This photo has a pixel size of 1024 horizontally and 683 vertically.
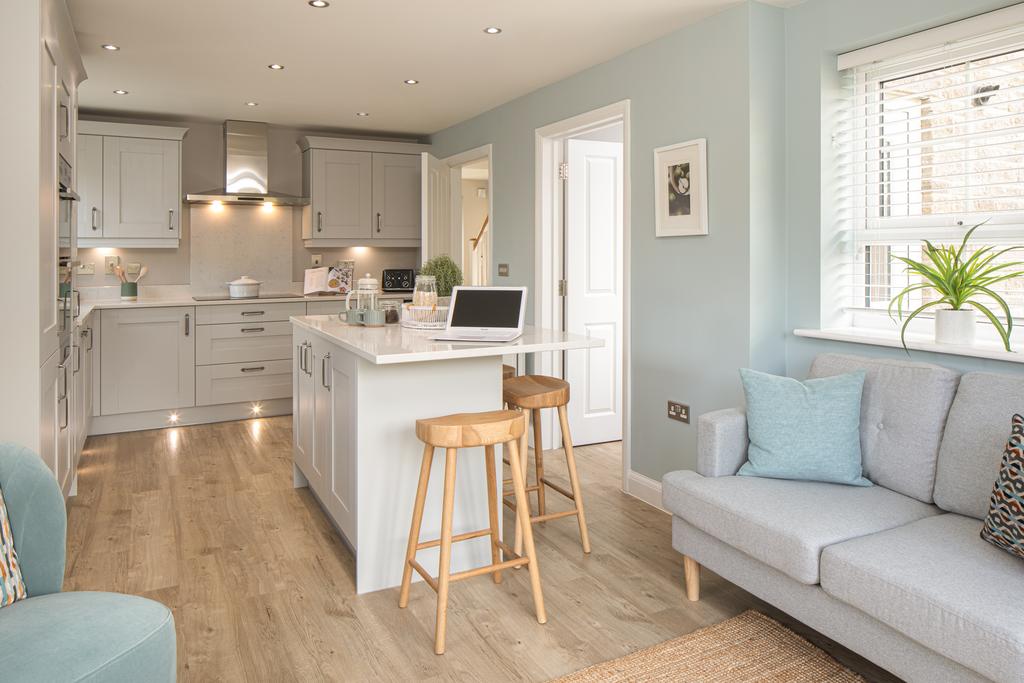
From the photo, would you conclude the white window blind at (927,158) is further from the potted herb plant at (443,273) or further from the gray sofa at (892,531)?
the potted herb plant at (443,273)

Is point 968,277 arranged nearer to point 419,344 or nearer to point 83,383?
point 419,344

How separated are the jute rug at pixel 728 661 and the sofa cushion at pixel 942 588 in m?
0.33

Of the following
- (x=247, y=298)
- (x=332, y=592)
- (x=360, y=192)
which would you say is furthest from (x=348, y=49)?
(x=332, y=592)

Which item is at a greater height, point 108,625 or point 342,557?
point 108,625

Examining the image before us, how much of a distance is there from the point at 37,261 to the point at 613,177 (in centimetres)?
344

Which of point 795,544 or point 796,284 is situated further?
point 796,284

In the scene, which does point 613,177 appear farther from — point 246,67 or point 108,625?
point 108,625

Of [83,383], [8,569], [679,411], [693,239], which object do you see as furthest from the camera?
[83,383]

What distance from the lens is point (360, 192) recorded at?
20.9ft

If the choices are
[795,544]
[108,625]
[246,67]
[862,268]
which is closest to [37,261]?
[108,625]

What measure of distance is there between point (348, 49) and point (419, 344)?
2141 mm

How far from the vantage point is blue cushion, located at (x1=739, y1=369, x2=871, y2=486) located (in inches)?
99.5

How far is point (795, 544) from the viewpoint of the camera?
2.10 m

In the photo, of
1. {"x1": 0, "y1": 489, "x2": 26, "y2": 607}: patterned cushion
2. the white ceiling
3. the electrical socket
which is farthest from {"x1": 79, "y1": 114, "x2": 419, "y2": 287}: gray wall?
{"x1": 0, "y1": 489, "x2": 26, "y2": 607}: patterned cushion
